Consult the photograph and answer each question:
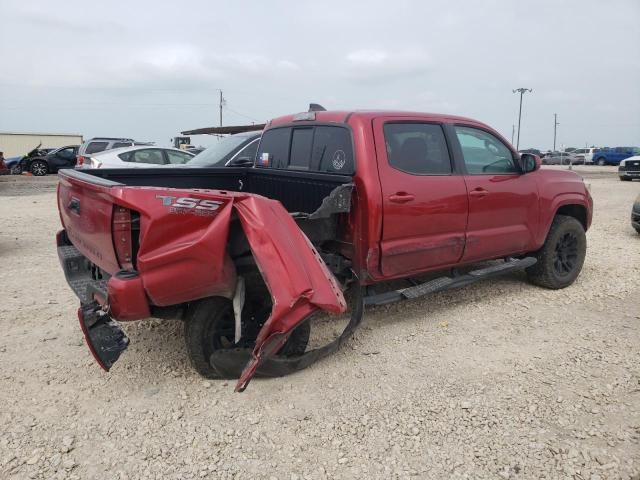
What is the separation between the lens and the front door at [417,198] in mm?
3990

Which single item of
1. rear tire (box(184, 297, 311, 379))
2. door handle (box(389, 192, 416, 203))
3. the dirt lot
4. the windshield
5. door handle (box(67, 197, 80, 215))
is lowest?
the dirt lot

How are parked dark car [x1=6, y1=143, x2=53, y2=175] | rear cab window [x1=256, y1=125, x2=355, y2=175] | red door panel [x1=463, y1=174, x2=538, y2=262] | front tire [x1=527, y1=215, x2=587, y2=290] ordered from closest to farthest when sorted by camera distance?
rear cab window [x1=256, y1=125, x2=355, y2=175]
red door panel [x1=463, y1=174, x2=538, y2=262]
front tire [x1=527, y1=215, x2=587, y2=290]
parked dark car [x1=6, y1=143, x2=53, y2=175]

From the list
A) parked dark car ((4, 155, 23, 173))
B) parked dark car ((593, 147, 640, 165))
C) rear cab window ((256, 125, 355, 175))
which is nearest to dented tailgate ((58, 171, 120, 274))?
rear cab window ((256, 125, 355, 175))

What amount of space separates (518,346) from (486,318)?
2.10 feet

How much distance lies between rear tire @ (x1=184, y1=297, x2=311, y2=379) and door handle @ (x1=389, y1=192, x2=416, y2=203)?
120cm

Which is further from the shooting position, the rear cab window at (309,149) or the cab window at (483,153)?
the cab window at (483,153)

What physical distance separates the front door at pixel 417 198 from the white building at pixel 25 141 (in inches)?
1574

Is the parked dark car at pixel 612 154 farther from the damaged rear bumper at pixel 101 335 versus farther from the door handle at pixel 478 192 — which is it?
the damaged rear bumper at pixel 101 335

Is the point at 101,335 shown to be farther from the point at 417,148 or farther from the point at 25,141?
the point at 25,141

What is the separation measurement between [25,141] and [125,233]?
138 feet

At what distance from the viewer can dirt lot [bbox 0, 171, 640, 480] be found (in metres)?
2.67

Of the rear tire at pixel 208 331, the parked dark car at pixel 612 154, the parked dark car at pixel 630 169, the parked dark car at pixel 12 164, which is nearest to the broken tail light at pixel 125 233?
the rear tire at pixel 208 331

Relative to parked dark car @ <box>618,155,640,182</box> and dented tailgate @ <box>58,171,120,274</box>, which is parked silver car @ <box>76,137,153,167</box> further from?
parked dark car @ <box>618,155,640,182</box>

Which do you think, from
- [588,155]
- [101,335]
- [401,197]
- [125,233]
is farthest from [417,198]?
[588,155]
